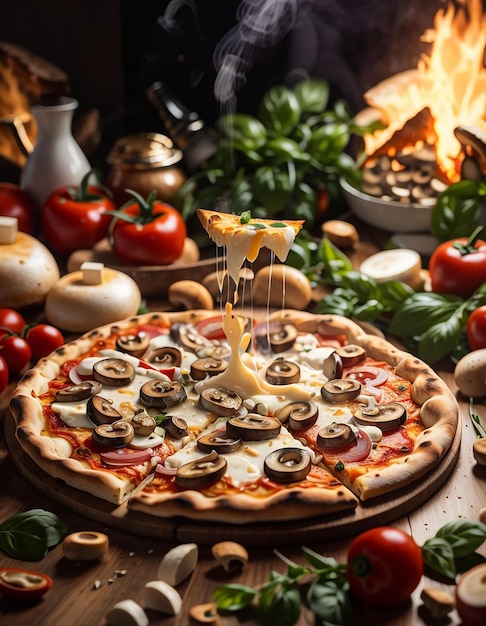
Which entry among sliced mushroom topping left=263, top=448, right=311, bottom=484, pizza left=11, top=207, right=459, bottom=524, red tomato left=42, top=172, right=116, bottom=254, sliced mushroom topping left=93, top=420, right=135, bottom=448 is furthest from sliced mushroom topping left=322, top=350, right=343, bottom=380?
red tomato left=42, top=172, right=116, bottom=254

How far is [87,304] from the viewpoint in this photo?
194 inches

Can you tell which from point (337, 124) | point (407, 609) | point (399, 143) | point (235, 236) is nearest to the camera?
point (407, 609)

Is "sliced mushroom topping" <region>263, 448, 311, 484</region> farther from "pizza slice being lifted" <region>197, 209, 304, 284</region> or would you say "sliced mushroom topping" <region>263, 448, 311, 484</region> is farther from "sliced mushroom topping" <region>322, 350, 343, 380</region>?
"pizza slice being lifted" <region>197, 209, 304, 284</region>

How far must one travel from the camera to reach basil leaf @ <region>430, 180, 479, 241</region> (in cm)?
552

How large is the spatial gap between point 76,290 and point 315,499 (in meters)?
2.24

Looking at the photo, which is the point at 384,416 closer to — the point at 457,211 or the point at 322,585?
the point at 322,585

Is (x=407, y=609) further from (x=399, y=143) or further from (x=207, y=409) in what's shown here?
(x=399, y=143)

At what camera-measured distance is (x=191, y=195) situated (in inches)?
248

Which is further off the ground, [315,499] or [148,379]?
[315,499]

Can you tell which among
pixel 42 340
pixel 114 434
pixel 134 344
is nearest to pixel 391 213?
pixel 134 344

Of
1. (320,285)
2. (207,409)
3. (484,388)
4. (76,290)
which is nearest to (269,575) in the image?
(207,409)

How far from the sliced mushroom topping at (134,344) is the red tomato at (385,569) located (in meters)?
1.87

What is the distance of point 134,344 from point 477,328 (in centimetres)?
176

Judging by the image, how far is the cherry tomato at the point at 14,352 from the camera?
14.8 feet
